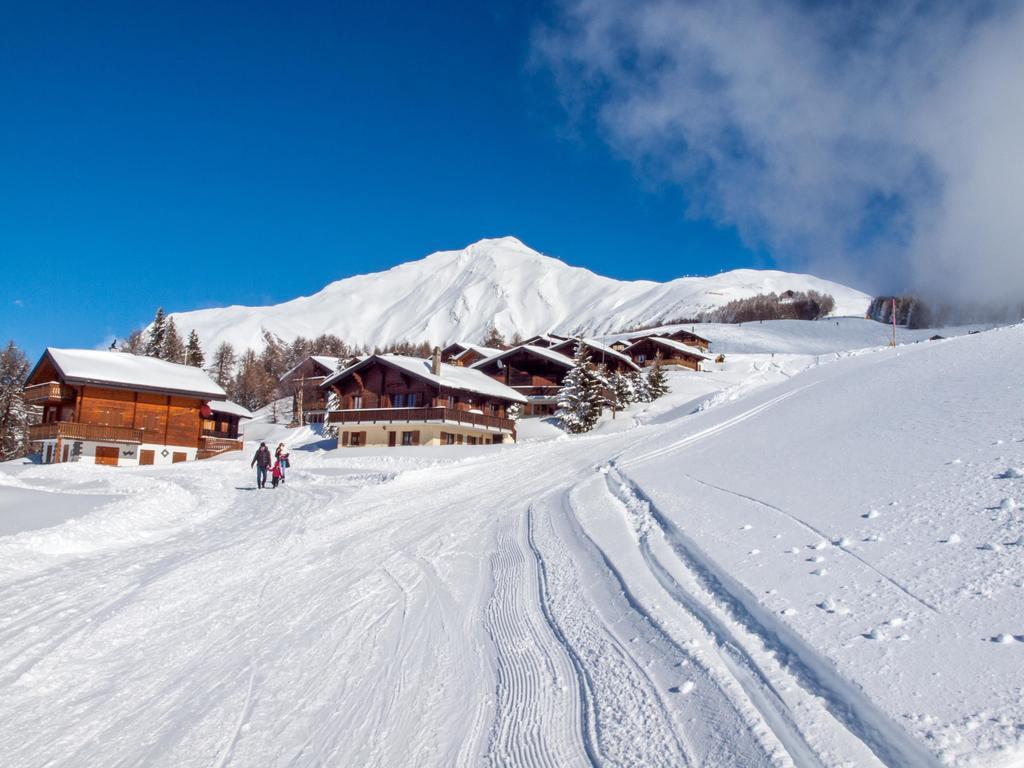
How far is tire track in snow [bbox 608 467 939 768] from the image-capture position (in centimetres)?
411

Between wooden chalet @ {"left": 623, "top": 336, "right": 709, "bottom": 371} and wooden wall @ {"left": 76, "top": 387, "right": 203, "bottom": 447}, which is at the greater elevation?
wooden chalet @ {"left": 623, "top": 336, "right": 709, "bottom": 371}

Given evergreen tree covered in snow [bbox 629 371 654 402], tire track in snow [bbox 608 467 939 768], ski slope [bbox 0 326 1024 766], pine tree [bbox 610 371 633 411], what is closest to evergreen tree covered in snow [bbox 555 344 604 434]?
pine tree [bbox 610 371 633 411]

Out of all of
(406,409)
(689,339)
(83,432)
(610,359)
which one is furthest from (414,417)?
(689,339)

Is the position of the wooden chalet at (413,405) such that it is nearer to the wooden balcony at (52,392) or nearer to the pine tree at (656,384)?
the pine tree at (656,384)

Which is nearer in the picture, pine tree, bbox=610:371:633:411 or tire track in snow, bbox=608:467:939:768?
tire track in snow, bbox=608:467:939:768

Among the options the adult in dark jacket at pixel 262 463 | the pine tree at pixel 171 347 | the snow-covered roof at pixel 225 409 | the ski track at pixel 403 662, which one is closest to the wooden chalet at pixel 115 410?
the snow-covered roof at pixel 225 409

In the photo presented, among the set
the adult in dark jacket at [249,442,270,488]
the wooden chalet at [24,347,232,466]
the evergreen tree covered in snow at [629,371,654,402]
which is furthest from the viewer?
the evergreen tree covered in snow at [629,371,654,402]

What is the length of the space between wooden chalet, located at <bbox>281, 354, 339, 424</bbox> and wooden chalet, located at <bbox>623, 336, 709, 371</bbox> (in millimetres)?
35098

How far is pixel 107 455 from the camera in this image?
45312mm

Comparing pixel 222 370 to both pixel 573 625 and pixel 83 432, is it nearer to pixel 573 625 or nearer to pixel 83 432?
pixel 83 432

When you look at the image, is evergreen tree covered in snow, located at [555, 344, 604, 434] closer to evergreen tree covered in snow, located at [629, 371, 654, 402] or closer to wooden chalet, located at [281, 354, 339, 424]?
evergreen tree covered in snow, located at [629, 371, 654, 402]

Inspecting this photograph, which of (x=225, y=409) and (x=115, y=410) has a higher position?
(x=225, y=409)

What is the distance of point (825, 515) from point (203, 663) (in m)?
7.77

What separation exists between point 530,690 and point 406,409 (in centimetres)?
4185
